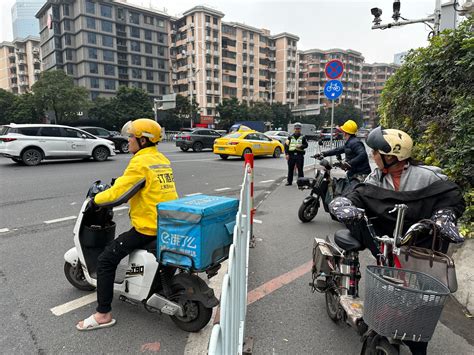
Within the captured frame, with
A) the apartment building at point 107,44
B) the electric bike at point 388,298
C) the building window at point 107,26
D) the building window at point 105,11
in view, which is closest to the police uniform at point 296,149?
the electric bike at point 388,298

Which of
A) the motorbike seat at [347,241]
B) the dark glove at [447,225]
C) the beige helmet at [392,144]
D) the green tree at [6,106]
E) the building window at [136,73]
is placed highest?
the building window at [136,73]

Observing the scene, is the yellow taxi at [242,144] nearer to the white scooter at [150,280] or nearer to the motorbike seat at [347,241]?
the white scooter at [150,280]

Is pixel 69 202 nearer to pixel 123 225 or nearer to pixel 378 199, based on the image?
pixel 123 225

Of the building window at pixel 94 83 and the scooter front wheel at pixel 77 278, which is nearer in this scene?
the scooter front wheel at pixel 77 278

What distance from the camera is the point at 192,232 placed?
2410 mm

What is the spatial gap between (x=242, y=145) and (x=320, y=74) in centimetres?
7851

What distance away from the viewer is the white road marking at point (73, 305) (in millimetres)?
2947

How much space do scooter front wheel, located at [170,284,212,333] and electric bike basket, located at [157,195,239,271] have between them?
327 millimetres

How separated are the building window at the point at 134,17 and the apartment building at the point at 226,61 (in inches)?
301

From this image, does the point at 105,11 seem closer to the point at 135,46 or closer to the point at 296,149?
the point at 135,46

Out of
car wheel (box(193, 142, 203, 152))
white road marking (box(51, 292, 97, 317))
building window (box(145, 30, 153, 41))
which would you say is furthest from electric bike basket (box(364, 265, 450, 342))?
building window (box(145, 30, 153, 41))

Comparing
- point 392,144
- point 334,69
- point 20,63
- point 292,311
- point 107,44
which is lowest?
point 292,311

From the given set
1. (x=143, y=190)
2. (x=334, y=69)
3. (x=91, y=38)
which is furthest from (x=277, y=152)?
(x=91, y=38)

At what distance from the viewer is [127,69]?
67000 millimetres
